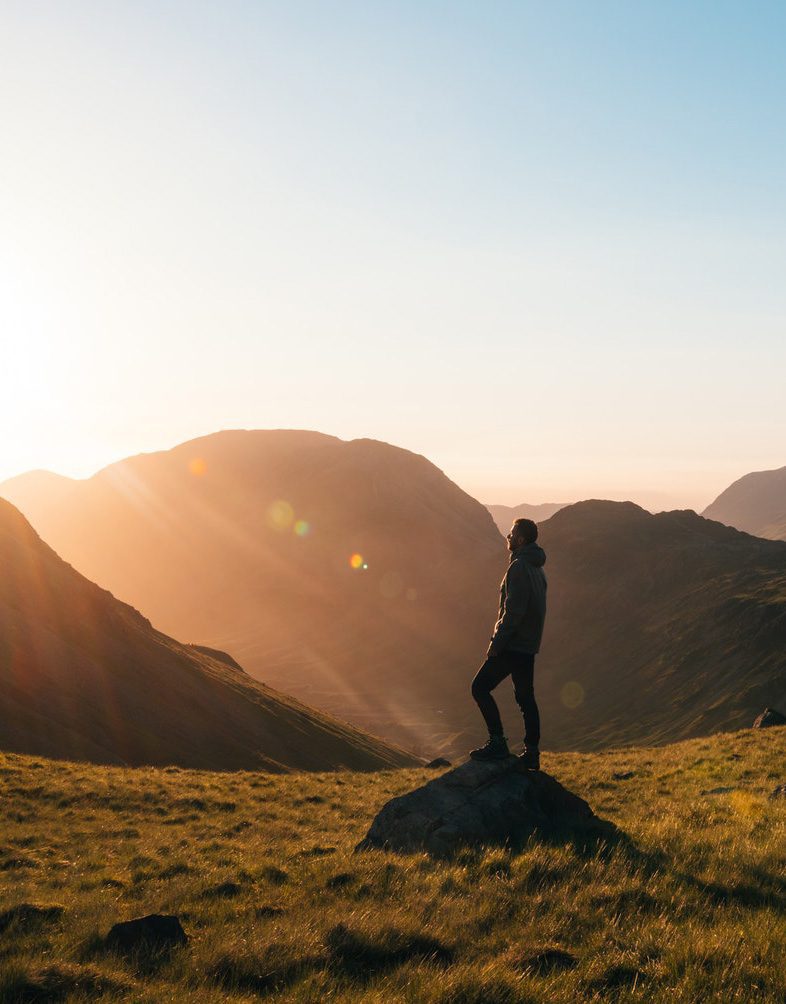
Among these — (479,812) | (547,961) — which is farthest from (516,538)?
(547,961)

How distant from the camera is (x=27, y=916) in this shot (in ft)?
28.3

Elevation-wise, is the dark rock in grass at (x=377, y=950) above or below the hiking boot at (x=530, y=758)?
above

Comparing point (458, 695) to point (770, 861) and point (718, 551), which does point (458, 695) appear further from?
point (770, 861)

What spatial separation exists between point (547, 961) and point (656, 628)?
149381 mm

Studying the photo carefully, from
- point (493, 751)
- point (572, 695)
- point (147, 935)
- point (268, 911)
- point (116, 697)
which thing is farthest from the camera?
point (572, 695)

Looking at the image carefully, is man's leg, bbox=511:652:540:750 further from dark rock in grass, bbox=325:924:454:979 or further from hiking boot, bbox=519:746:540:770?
dark rock in grass, bbox=325:924:454:979

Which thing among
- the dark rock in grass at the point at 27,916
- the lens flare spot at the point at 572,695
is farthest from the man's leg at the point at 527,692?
the lens flare spot at the point at 572,695

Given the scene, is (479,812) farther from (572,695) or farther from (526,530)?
(572,695)

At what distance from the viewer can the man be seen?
12273 mm

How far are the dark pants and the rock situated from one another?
26.1 inches

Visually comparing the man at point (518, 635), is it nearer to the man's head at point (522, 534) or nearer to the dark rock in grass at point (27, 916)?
the man's head at point (522, 534)

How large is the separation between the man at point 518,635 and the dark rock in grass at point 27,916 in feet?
21.9

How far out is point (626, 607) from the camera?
160 metres

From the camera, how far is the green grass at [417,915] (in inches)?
235
